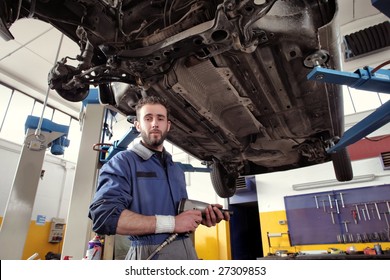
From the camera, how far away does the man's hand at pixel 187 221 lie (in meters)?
0.77

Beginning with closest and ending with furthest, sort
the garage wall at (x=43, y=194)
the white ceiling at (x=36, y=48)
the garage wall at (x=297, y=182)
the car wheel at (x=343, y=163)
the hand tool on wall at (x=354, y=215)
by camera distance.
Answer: the car wheel at (x=343, y=163) < the white ceiling at (x=36, y=48) < the hand tool on wall at (x=354, y=215) < the garage wall at (x=297, y=182) < the garage wall at (x=43, y=194)

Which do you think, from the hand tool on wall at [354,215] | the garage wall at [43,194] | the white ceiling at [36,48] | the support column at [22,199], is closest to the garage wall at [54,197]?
the garage wall at [43,194]

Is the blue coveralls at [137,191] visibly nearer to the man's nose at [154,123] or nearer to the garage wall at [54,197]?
the man's nose at [154,123]

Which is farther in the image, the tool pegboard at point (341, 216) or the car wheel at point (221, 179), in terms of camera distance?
the tool pegboard at point (341, 216)

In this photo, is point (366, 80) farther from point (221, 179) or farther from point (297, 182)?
point (297, 182)

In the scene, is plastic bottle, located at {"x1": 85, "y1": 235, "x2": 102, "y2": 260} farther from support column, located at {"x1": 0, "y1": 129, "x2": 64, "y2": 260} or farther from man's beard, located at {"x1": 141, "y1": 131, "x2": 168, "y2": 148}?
man's beard, located at {"x1": 141, "y1": 131, "x2": 168, "y2": 148}

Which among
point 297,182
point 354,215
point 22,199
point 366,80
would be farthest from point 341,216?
point 22,199

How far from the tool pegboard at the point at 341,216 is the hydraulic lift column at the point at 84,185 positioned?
308 centimetres

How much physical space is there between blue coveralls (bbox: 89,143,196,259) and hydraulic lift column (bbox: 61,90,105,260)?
798 mm

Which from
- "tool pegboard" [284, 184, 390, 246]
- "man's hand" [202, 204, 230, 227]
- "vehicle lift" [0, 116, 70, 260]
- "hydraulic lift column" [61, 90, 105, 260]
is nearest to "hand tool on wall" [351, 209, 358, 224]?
"tool pegboard" [284, 184, 390, 246]

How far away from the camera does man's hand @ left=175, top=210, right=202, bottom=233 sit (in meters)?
0.77

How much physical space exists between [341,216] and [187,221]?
3.35m

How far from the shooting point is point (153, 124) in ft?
3.18
